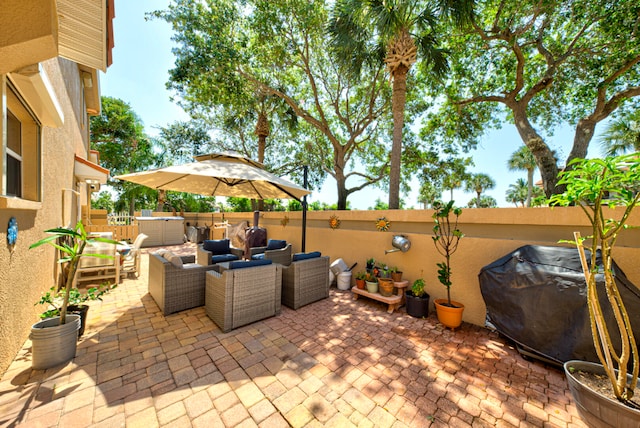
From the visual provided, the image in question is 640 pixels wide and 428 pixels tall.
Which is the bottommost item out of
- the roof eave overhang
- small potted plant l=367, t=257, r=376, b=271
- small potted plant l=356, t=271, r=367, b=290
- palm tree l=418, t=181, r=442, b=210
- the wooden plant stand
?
the wooden plant stand

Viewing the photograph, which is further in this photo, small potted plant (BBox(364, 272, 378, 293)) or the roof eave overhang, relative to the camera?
the roof eave overhang

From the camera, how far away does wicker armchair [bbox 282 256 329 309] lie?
4258mm

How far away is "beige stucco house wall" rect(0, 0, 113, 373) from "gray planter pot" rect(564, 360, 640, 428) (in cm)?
486

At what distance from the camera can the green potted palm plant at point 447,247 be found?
146 inches

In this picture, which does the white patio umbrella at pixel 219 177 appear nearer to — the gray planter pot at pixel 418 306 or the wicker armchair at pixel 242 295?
the wicker armchair at pixel 242 295

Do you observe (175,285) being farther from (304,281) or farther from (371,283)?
(371,283)

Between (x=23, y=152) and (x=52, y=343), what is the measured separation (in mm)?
2427

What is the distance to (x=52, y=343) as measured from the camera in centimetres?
243

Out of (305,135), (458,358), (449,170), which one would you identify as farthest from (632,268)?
(305,135)

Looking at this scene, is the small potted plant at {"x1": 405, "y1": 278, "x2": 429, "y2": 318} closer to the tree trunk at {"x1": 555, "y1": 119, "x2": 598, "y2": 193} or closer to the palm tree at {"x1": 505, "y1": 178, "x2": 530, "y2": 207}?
the tree trunk at {"x1": 555, "y1": 119, "x2": 598, "y2": 193}

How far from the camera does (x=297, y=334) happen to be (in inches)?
133

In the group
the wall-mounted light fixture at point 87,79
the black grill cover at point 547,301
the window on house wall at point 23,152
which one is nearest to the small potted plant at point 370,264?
the black grill cover at point 547,301

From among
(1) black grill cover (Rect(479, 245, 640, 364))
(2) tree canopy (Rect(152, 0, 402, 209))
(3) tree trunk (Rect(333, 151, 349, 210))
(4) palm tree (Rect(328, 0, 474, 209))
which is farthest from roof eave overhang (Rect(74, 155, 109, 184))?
(1) black grill cover (Rect(479, 245, 640, 364))

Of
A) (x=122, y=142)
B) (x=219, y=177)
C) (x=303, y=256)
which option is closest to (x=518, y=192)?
(x=303, y=256)
